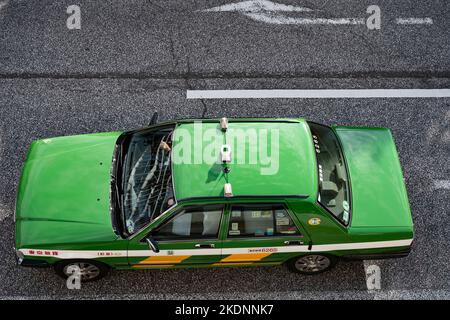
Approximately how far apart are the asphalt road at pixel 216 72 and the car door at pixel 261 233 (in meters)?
1.67

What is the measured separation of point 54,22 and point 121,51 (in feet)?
4.62

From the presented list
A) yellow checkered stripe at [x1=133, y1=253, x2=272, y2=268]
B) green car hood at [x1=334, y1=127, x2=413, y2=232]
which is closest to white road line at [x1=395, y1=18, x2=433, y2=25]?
green car hood at [x1=334, y1=127, x2=413, y2=232]

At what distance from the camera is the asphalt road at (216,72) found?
791cm

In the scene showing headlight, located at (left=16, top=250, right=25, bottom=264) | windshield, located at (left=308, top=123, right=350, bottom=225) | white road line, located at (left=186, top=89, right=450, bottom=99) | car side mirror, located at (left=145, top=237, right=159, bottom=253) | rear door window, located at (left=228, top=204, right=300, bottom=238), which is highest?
white road line, located at (left=186, top=89, right=450, bottom=99)

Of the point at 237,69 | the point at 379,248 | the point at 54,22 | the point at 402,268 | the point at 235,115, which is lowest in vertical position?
the point at 402,268

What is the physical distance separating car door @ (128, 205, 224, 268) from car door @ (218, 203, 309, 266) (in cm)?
14

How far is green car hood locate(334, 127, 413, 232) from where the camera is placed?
6.33 m

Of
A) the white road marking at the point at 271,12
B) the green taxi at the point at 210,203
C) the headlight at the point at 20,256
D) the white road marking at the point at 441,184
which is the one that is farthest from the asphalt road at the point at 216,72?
the green taxi at the point at 210,203

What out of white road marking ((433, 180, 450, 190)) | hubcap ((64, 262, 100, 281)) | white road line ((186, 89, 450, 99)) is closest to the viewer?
hubcap ((64, 262, 100, 281))

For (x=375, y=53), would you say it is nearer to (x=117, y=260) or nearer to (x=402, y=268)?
(x=402, y=268)

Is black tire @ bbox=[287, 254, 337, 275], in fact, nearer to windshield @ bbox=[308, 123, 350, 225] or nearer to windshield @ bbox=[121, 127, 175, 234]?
windshield @ bbox=[308, 123, 350, 225]

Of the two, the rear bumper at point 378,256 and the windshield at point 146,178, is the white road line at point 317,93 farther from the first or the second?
the rear bumper at point 378,256
